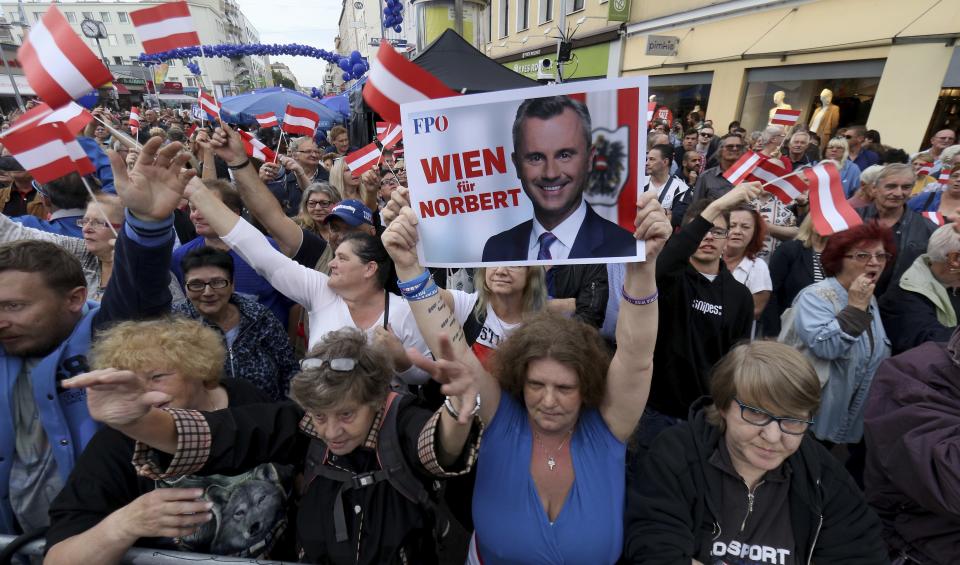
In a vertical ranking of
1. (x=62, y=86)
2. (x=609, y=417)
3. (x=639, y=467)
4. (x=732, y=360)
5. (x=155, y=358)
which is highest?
(x=62, y=86)

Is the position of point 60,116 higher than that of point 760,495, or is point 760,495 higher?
point 60,116

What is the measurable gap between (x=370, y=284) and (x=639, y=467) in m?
1.67

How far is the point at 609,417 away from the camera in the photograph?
6.16ft

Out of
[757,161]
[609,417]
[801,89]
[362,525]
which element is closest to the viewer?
[362,525]

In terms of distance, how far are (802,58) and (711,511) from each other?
1266 cm

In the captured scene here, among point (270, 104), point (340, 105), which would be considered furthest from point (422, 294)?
point (340, 105)

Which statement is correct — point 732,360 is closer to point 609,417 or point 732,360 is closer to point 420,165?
point 609,417

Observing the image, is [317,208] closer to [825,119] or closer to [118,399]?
[118,399]

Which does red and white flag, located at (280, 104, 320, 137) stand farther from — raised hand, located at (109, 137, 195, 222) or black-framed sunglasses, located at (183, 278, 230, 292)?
raised hand, located at (109, 137, 195, 222)

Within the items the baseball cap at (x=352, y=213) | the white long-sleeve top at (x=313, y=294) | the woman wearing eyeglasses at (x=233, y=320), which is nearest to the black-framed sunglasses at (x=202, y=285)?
the woman wearing eyeglasses at (x=233, y=320)

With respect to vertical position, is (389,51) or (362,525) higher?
(389,51)

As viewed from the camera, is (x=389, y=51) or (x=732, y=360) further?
(x=732, y=360)

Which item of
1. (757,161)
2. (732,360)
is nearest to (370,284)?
(732,360)

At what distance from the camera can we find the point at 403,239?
5.64 ft
